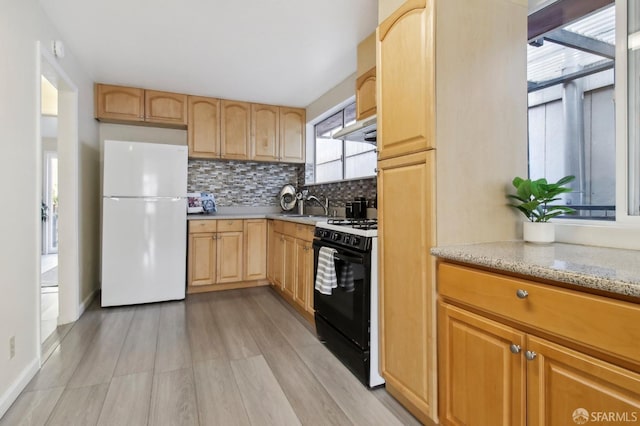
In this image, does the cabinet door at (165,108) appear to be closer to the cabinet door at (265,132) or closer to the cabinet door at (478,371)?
the cabinet door at (265,132)

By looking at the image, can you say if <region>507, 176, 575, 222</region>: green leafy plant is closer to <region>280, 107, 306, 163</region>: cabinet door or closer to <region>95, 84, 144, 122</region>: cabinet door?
<region>280, 107, 306, 163</region>: cabinet door

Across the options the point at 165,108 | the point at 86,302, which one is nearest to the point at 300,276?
the point at 86,302

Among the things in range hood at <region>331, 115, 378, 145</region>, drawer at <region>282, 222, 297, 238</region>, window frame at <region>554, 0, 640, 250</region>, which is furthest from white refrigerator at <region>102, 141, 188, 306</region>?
window frame at <region>554, 0, 640, 250</region>

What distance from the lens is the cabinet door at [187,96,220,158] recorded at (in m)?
3.99

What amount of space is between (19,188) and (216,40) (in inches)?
67.9

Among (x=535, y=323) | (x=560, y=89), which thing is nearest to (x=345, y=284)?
(x=535, y=323)

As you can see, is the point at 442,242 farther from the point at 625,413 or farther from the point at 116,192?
the point at 116,192

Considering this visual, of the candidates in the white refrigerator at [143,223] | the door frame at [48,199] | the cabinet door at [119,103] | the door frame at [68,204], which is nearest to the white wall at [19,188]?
the door frame at [68,204]

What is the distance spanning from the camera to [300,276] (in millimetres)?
2982

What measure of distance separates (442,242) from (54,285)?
4737mm

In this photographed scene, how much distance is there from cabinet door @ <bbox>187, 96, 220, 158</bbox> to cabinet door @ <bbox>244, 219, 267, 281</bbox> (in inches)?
40.6

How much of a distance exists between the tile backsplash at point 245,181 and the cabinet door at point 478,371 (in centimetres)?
273

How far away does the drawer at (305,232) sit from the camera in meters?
2.76

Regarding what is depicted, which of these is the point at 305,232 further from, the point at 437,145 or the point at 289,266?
the point at 437,145
